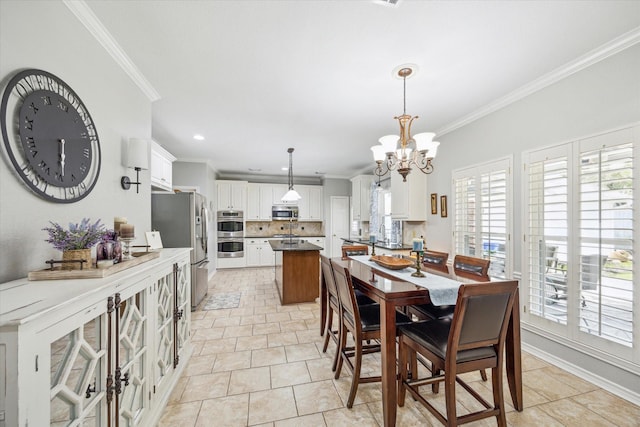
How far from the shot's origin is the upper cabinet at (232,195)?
675 cm

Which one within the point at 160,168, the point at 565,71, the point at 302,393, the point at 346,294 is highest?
the point at 565,71

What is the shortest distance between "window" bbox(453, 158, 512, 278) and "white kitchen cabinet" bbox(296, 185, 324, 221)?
14.9 ft

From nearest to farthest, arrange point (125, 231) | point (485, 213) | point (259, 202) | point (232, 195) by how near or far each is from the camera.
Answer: point (125, 231)
point (485, 213)
point (232, 195)
point (259, 202)

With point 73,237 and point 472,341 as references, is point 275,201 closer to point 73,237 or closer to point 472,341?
point 73,237

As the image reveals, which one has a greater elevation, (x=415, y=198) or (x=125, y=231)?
(x=415, y=198)

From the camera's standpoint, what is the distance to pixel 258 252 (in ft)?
23.2

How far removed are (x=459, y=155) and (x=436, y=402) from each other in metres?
2.95

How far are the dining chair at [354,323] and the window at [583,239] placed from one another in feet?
4.95

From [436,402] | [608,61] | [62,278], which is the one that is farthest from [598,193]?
[62,278]

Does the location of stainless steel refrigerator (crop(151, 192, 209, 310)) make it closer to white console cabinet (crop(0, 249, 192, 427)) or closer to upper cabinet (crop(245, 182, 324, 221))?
white console cabinet (crop(0, 249, 192, 427))

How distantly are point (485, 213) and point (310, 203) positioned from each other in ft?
16.7

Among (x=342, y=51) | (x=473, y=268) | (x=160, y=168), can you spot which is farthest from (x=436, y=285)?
(x=160, y=168)

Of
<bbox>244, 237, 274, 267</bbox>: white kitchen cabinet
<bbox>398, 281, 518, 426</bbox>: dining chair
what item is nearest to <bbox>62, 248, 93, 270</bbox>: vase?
<bbox>398, 281, 518, 426</bbox>: dining chair

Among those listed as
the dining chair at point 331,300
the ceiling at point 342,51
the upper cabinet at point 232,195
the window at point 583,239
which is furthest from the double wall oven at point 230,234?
the window at point 583,239
